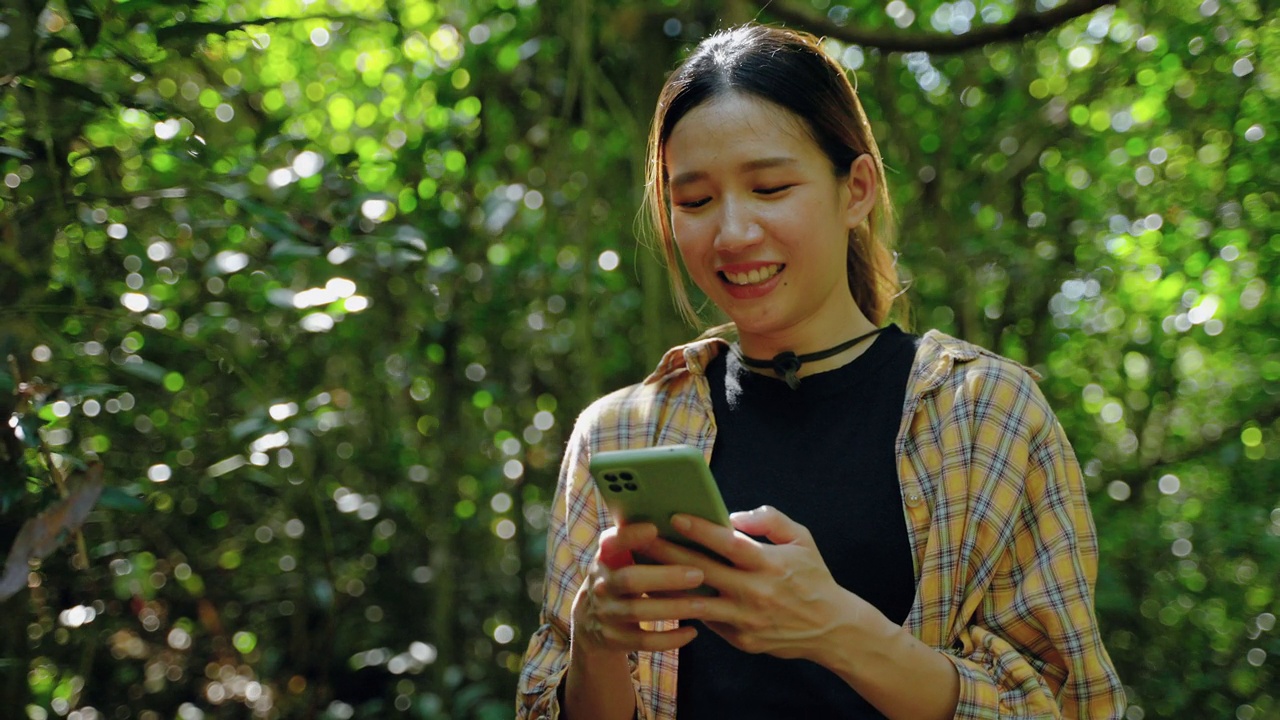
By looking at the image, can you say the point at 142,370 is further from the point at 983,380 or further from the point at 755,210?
the point at 983,380

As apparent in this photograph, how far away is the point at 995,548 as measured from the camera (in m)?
1.40

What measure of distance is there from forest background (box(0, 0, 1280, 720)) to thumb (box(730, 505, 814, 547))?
4.00ft

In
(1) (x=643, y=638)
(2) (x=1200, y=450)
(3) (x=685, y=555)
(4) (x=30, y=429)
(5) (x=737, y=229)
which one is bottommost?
(2) (x=1200, y=450)

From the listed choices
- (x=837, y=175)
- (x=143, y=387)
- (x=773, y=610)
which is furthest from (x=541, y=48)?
(x=773, y=610)

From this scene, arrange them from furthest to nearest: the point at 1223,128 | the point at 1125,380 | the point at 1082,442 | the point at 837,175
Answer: the point at 1125,380, the point at 1082,442, the point at 1223,128, the point at 837,175

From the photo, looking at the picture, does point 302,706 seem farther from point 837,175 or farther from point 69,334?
point 837,175

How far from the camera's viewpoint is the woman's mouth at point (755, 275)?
153 centimetres

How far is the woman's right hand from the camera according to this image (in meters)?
1.24

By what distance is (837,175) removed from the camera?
159cm

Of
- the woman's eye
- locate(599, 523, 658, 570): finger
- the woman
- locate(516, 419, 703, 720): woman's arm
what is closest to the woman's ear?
the woman

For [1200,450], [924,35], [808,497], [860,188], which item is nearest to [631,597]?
[808,497]

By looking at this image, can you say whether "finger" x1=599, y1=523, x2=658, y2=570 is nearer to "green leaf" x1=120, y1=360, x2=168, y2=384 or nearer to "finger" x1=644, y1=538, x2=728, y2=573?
"finger" x1=644, y1=538, x2=728, y2=573

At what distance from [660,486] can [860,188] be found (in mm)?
654

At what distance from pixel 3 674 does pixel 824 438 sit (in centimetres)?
172
